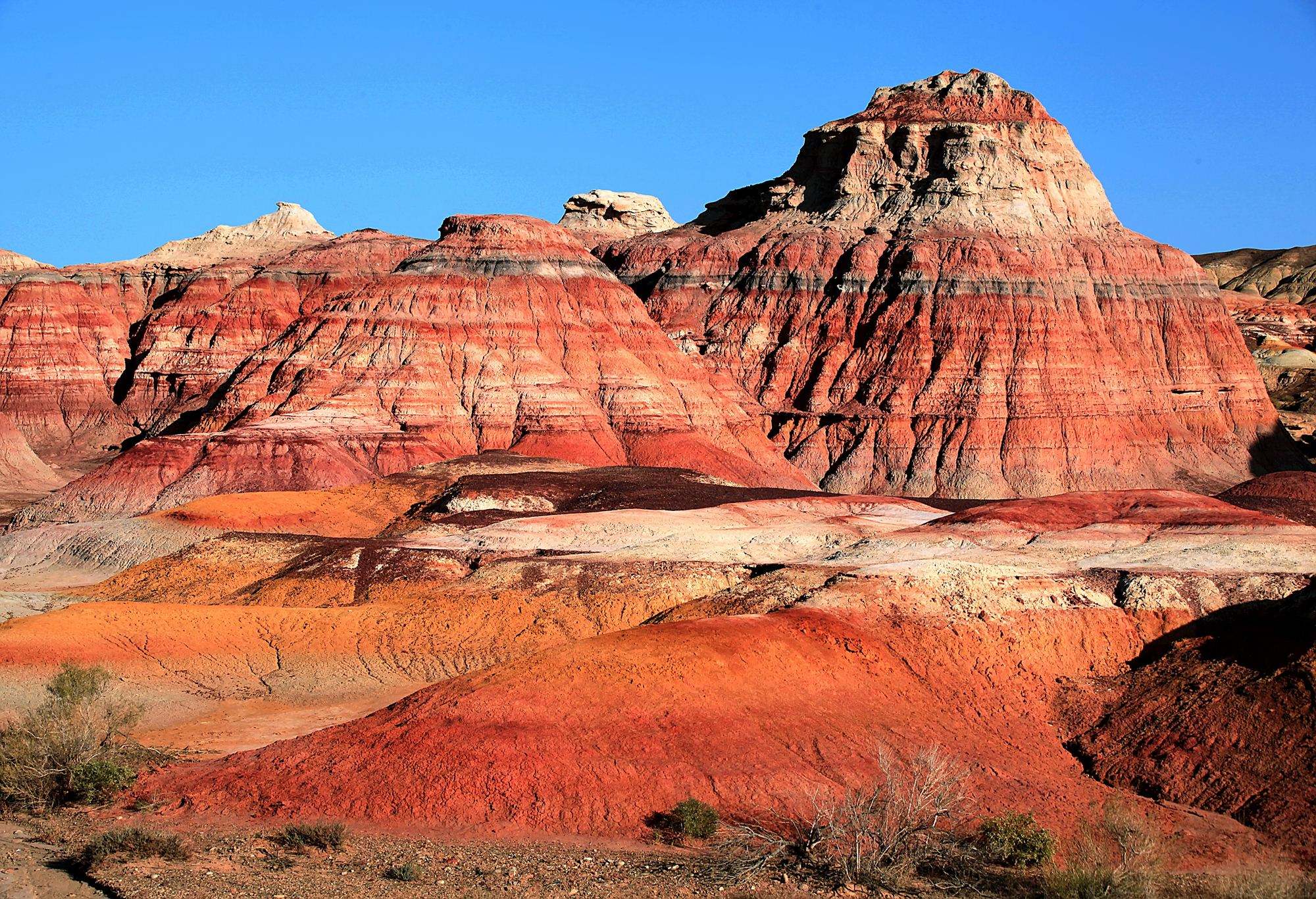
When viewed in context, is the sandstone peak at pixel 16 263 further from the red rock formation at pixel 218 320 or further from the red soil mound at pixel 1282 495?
the red soil mound at pixel 1282 495

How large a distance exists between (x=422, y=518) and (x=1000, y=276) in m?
51.5

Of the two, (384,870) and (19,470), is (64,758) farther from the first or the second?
(19,470)

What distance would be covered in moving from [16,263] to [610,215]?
5477 centimetres

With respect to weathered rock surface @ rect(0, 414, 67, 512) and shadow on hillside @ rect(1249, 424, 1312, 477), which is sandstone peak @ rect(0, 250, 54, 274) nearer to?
weathered rock surface @ rect(0, 414, 67, 512)

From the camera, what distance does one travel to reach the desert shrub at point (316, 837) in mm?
18203

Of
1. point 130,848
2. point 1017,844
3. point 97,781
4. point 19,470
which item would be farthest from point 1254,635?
point 19,470

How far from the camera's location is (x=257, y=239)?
132 m

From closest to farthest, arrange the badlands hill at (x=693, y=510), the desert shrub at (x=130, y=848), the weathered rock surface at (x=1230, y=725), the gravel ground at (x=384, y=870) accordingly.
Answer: the gravel ground at (x=384, y=870) → the desert shrub at (x=130, y=848) → the weathered rock surface at (x=1230, y=725) → the badlands hill at (x=693, y=510)

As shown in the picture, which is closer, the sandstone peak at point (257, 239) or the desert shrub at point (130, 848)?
the desert shrub at point (130, 848)

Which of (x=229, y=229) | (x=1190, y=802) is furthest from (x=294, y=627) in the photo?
(x=229, y=229)

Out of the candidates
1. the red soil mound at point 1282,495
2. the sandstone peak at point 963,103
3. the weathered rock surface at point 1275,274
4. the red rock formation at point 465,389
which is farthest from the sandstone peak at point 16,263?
the weathered rock surface at point 1275,274

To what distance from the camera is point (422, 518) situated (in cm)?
5262

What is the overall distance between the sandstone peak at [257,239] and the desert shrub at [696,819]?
11137 centimetres

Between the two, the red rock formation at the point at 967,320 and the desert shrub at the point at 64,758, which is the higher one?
the red rock formation at the point at 967,320
